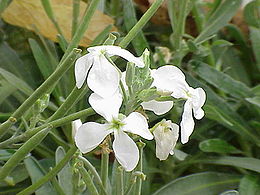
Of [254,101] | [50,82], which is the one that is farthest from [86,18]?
[254,101]

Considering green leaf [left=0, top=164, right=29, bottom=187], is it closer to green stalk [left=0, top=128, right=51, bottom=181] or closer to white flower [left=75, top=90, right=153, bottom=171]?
green stalk [left=0, top=128, right=51, bottom=181]

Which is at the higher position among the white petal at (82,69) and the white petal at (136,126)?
the white petal at (82,69)

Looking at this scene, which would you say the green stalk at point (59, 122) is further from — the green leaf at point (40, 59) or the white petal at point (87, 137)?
the green leaf at point (40, 59)

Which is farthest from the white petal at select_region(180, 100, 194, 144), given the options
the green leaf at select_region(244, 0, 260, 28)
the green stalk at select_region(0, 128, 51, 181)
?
the green leaf at select_region(244, 0, 260, 28)

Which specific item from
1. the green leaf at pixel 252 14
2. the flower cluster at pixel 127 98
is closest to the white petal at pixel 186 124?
the flower cluster at pixel 127 98

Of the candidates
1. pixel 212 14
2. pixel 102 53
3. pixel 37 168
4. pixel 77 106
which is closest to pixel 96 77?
pixel 102 53

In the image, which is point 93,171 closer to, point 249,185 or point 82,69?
point 82,69

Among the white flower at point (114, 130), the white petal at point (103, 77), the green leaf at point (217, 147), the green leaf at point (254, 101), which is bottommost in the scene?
the green leaf at point (217, 147)

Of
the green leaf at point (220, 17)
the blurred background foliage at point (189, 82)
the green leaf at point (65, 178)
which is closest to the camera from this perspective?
the green leaf at point (65, 178)
